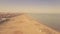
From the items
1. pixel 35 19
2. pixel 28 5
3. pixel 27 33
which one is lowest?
pixel 27 33

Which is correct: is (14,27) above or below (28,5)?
below

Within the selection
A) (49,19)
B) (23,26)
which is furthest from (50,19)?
(23,26)

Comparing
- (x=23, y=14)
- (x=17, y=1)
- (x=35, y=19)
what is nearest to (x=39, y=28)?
(x=35, y=19)

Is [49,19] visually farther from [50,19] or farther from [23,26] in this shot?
[23,26]

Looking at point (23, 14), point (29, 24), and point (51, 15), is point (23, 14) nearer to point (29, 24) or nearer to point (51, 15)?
point (29, 24)
